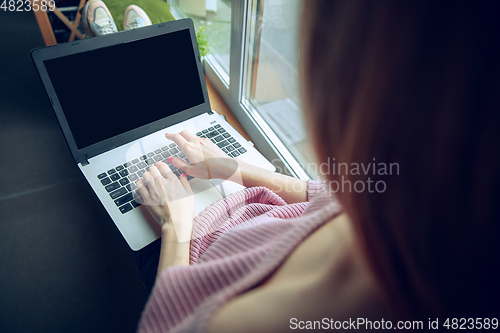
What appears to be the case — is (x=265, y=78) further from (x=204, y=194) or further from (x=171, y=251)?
(x=171, y=251)

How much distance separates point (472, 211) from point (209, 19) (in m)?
1.13

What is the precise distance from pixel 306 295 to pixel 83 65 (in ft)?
2.07

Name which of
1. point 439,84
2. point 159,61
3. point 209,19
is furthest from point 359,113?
point 209,19

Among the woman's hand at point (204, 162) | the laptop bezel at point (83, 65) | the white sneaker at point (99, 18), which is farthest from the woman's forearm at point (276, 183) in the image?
the white sneaker at point (99, 18)

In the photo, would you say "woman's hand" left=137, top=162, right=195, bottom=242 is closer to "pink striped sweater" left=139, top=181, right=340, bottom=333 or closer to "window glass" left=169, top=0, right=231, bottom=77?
"pink striped sweater" left=139, top=181, right=340, bottom=333

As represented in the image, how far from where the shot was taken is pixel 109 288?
3.39 ft

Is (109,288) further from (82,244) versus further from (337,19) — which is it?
(337,19)

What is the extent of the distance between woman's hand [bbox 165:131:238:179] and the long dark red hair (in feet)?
1.48

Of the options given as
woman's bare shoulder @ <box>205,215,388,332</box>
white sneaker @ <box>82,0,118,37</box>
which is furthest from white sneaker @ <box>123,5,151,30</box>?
woman's bare shoulder @ <box>205,215,388,332</box>

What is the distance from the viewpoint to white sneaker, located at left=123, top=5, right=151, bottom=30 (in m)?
1.09

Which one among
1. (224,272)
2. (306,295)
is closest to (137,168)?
(224,272)

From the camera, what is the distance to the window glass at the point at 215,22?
99 centimetres

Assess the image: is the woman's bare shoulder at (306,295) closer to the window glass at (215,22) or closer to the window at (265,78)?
the window at (265,78)

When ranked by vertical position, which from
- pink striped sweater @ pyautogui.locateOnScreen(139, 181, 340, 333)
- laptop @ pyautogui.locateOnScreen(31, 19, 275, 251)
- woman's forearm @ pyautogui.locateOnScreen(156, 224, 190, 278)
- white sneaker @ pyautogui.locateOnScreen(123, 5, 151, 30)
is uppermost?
white sneaker @ pyautogui.locateOnScreen(123, 5, 151, 30)
